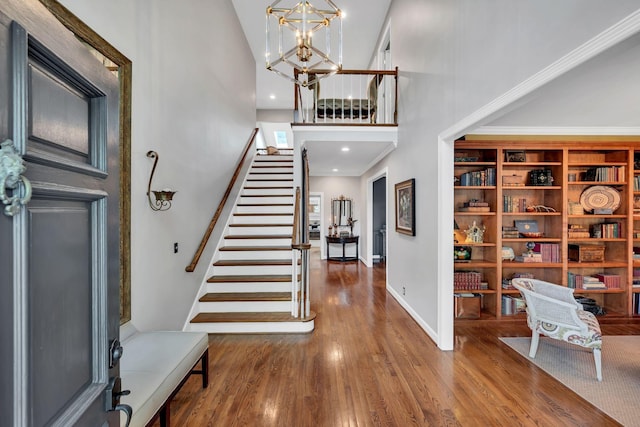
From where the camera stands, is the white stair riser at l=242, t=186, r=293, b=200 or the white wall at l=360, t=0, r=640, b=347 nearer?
the white wall at l=360, t=0, r=640, b=347

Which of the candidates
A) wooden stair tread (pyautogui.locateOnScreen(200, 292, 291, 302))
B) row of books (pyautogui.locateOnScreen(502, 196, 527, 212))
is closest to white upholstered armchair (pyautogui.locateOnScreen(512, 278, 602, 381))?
row of books (pyautogui.locateOnScreen(502, 196, 527, 212))

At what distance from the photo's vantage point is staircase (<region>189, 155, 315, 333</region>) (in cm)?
330

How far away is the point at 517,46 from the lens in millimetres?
1808

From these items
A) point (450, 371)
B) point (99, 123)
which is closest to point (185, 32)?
point (99, 123)

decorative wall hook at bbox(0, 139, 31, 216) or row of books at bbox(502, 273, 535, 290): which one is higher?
decorative wall hook at bbox(0, 139, 31, 216)

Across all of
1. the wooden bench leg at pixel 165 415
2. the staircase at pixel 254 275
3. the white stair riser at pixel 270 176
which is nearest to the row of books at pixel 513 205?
the staircase at pixel 254 275

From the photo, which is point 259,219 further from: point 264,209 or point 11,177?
point 11,177

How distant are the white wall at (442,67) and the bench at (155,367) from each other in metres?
2.35

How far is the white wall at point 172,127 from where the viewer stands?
2246 millimetres

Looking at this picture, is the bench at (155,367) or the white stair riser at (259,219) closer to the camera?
the bench at (155,367)

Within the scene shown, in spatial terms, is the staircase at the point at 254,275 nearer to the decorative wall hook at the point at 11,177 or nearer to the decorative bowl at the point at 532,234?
the decorative wall hook at the point at 11,177

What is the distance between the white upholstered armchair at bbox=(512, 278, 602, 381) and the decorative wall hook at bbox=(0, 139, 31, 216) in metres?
3.47

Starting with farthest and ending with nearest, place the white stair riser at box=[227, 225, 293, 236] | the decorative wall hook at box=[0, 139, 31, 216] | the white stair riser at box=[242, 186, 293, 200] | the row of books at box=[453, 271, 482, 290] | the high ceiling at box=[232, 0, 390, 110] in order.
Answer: the white stair riser at box=[242, 186, 293, 200] < the high ceiling at box=[232, 0, 390, 110] < the white stair riser at box=[227, 225, 293, 236] < the row of books at box=[453, 271, 482, 290] < the decorative wall hook at box=[0, 139, 31, 216]

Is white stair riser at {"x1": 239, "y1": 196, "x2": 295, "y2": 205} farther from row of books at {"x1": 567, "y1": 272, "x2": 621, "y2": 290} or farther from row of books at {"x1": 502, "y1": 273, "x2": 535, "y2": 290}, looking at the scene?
row of books at {"x1": 567, "y1": 272, "x2": 621, "y2": 290}
